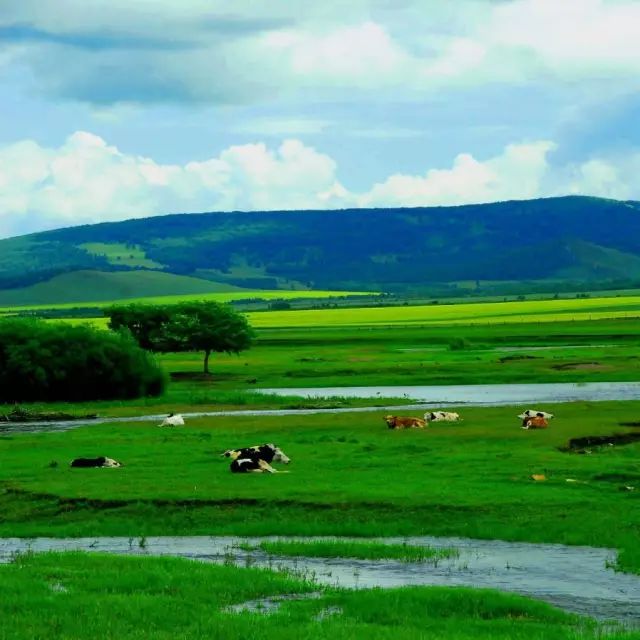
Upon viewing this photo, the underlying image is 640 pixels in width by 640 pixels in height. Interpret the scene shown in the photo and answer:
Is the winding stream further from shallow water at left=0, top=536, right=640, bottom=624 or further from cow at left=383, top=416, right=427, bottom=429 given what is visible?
shallow water at left=0, top=536, right=640, bottom=624

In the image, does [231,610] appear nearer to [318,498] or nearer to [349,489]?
[318,498]

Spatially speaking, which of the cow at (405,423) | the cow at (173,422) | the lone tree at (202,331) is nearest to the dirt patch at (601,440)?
the cow at (405,423)

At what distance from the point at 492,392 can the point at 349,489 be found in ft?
163

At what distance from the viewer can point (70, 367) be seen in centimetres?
8681

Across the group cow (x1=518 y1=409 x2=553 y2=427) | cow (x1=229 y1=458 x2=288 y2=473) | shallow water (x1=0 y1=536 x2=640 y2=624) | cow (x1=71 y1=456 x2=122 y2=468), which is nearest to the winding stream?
cow (x1=518 y1=409 x2=553 y2=427)

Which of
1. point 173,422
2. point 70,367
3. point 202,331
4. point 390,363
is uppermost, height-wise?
point 202,331

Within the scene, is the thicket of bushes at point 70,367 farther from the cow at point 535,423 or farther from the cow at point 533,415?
the cow at point 535,423

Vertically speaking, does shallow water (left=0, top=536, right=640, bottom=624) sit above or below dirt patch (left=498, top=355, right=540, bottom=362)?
above

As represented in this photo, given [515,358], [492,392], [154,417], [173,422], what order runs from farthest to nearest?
1. [515,358]
2. [492,392]
3. [154,417]
4. [173,422]

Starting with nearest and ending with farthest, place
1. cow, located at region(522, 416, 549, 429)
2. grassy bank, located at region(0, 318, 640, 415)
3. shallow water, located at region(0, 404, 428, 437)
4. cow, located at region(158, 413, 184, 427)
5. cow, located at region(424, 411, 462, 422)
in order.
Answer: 1. cow, located at region(522, 416, 549, 429)
2. cow, located at region(424, 411, 462, 422)
3. cow, located at region(158, 413, 184, 427)
4. shallow water, located at region(0, 404, 428, 437)
5. grassy bank, located at region(0, 318, 640, 415)

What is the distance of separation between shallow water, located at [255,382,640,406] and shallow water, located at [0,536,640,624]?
43.7 metres

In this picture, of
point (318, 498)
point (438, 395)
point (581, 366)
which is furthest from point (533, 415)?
point (581, 366)

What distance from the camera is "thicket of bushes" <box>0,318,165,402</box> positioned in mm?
85812

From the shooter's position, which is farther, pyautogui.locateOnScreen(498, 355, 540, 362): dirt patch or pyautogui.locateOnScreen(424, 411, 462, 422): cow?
pyautogui.locateOnScreen(498, 355, 540, 362): dirt patch
